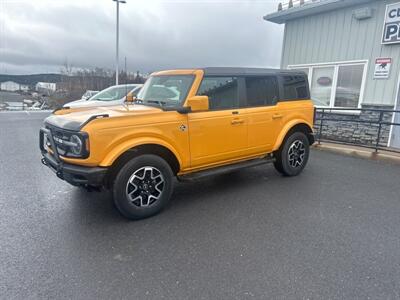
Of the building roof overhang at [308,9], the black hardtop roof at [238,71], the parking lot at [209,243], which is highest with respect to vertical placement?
the building roof overhang at [308,9]

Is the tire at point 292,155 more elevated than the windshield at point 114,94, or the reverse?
the windshield at point 114,94

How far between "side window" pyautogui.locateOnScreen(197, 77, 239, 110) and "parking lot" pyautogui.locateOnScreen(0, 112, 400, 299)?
1420 millimetres

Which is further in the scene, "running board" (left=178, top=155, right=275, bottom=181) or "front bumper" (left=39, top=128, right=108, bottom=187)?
"running board" (left=178, top=155, right=275, bottom=181)

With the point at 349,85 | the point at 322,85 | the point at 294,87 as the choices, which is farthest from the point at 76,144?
the point at 322,85

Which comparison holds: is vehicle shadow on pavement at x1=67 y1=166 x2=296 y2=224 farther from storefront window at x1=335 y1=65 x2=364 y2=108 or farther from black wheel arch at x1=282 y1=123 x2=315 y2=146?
storefront window at x1=335 y1=65 x2=364 y2=108

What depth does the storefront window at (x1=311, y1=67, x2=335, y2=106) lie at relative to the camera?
905cm

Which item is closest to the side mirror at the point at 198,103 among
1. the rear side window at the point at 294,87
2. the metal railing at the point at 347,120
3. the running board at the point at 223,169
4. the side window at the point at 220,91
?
the side window at the point at 220,91

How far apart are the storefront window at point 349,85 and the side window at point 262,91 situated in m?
4.91

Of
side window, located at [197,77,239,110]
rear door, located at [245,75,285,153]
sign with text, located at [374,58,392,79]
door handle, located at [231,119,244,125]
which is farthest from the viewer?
sign with text, located at [374,58,392,79]

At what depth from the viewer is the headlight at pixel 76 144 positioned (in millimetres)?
3062

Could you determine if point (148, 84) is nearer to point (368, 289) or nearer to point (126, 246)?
point (126, 246)

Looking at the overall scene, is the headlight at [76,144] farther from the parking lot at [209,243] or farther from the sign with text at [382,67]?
the sign with text at [382,67]

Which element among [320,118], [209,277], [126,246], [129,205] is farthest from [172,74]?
[320,118]

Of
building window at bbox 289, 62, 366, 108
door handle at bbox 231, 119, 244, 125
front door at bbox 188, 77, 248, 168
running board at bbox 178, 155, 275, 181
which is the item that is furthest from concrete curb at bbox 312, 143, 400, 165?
door handle at bbox 231, 119, 244, 125
